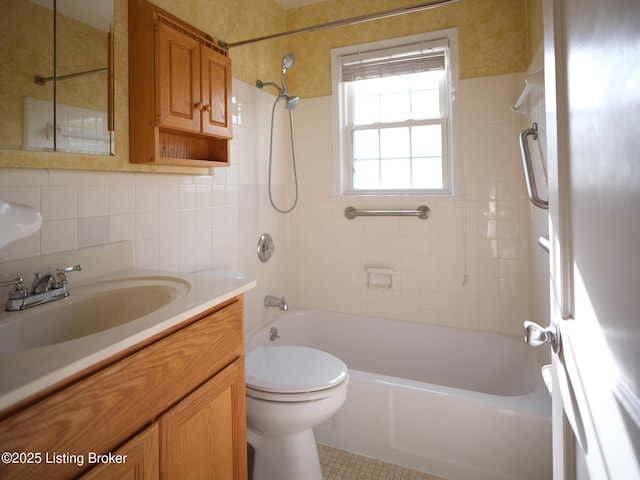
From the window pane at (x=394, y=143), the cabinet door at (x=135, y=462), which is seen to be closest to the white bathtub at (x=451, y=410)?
the cabinet door at (x=135, y=462)

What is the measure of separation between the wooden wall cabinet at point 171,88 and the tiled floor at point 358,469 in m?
1.50

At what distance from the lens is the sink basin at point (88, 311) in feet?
2.95

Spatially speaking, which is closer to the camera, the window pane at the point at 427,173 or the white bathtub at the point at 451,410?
the white bathtub at the point at 451,410

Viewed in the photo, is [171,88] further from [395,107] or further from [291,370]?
[395,107]

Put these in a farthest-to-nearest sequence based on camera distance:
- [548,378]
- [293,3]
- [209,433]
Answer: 1. [293,3]
2. [209,433]
3. [548,378]

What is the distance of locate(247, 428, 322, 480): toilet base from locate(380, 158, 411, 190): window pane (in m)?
1.63

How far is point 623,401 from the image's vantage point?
0.44 metres

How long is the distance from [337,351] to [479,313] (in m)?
0.97

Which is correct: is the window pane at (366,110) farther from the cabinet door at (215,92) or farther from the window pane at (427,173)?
the cabinet door at (215,92)

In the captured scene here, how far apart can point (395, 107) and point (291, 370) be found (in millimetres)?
1870

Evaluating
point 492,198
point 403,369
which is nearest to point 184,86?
point 492,198

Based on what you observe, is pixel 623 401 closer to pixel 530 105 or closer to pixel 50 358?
pixel 50 358

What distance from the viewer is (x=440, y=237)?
2307mm

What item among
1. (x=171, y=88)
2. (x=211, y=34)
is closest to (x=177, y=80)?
(x=171, y=88)
